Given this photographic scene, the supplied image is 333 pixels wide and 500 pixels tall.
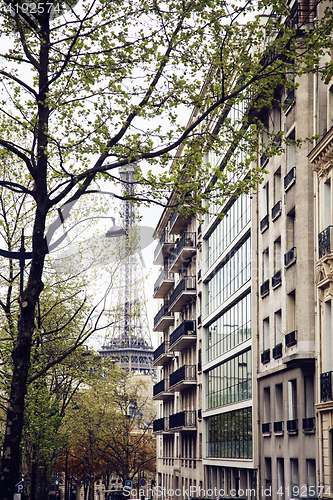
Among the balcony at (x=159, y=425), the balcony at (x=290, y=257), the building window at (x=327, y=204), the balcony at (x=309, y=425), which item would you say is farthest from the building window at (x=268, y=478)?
the balcony at (x=159, y=425)

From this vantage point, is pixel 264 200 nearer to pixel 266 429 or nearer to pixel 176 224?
pixel 266 429

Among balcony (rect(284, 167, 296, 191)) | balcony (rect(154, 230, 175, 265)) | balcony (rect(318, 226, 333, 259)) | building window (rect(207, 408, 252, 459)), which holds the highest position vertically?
balcony (rect(154, 230, 175, 265))

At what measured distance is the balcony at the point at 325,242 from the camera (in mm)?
21414

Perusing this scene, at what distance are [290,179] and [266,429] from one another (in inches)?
434

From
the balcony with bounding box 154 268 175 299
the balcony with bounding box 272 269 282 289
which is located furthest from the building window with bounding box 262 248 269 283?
the balcony with bounding box 154 268 175 299

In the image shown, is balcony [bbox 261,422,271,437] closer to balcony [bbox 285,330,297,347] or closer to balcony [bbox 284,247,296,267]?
balcony [bbox 285,330,297,347]

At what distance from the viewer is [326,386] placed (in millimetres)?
20656

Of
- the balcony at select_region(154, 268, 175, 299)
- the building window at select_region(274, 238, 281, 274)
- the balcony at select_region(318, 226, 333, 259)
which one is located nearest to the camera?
the balcony at select_region(318, 226, 333, 259)

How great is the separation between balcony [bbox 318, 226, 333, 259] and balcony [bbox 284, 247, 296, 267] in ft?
6.47

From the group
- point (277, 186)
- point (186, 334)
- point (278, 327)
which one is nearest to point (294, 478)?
→ point (278, 327)

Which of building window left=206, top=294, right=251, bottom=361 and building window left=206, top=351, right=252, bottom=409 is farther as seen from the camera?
building window left=206, top=294, right=251, bottom=361

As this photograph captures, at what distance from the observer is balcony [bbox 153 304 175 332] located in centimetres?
6036

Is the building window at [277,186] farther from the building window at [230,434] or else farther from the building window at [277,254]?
the building window at [230,434]

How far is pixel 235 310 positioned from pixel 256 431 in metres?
8.27
